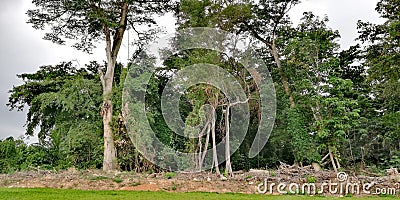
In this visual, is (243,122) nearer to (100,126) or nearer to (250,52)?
(250,52)

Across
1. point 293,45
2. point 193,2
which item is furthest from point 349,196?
point 193,2

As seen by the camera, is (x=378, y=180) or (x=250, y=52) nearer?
(x=378, y=180)

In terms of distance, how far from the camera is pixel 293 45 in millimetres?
12938

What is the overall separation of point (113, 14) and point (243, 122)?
6073 millimetres

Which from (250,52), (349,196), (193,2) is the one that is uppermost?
(193,2)
